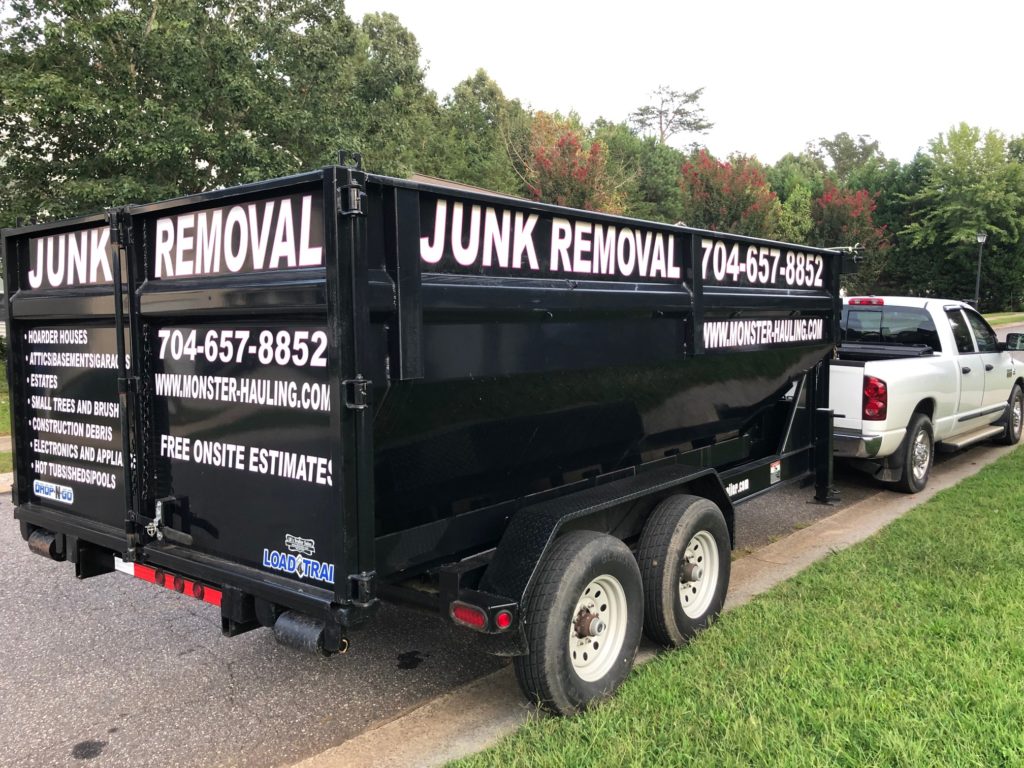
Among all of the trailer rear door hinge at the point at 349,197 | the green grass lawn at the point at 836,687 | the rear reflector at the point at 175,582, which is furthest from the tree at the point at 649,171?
the trailer rear door hinge at the point at 349,197

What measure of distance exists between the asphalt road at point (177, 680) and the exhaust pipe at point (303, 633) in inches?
24.2

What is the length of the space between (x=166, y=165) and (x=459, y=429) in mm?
13463

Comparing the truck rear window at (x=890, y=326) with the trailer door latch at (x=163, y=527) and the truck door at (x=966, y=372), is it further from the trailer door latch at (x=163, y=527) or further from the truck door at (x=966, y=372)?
the trailer door latch at (x=163, y=527)

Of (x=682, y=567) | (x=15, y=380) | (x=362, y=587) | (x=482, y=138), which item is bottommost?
(x=682, y=567)

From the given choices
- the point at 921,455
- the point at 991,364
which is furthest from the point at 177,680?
the point at 991,364

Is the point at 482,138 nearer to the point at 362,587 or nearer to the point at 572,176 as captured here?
the point at 572,176

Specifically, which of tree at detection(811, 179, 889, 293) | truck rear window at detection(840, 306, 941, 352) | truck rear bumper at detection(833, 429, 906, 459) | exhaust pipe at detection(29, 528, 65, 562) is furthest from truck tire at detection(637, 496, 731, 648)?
tree at detection(811, 179, 889, 293)

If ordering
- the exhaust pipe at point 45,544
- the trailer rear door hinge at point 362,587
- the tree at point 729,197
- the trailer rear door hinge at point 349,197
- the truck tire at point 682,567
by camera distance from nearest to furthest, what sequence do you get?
the trailer rear door hinge at point 349,197, the trailer rear door hinge at point 362,587, the truck tire at point 682,567, the exhaust pipe at point 45,544, the tree at point 729,197

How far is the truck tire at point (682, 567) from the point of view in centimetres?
394

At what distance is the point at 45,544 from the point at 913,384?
696 centimetres

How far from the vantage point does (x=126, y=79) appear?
14.1 metres

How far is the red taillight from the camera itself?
10.2 ft

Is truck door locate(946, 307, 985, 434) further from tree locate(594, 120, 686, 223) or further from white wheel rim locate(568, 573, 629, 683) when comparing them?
tree locate(594, 120, 686, 223)

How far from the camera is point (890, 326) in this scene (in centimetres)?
840
